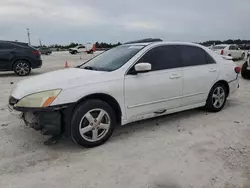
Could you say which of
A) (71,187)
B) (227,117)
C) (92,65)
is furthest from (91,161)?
(227,117)

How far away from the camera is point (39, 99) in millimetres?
3447

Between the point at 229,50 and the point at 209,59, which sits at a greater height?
the point at 229,50

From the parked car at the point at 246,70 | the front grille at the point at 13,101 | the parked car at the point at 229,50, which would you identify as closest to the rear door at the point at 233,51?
the parked car at the point at 229,50

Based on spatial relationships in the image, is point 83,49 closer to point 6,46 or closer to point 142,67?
point 6,46

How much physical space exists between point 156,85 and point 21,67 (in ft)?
29.5

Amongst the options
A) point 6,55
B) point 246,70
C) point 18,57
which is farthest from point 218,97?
point 6,55

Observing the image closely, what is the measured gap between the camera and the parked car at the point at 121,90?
3512 millimetres

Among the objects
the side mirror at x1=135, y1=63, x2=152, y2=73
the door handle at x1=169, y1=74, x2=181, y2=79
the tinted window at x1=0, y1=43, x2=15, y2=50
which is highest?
the tinted window at x1=0, y1=43, x2=15, y2=50

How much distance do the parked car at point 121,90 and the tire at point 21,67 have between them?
7766 millimetres

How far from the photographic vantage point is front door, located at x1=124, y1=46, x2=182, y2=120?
4062 mm

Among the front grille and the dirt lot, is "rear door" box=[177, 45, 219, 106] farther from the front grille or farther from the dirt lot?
the front grille

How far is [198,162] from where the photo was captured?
3.26 meters

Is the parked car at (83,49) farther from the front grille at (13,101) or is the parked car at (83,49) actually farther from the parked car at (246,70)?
the front grille at (13,101)

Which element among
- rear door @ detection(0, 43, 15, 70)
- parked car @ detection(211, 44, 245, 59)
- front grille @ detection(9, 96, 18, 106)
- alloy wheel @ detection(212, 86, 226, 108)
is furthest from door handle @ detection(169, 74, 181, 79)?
parked car @ detection(211, 44, 245, 59)
